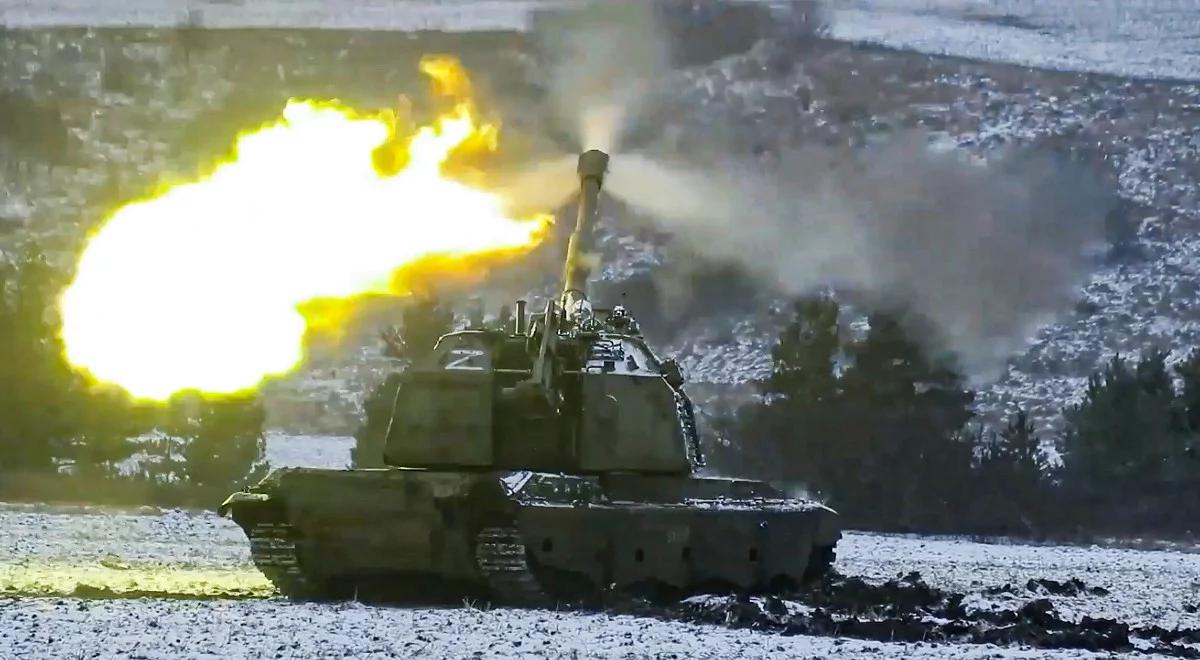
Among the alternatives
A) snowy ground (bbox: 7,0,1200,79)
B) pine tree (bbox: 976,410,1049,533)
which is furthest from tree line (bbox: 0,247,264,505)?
snowy ground (bbox: 7,0,1200,79)

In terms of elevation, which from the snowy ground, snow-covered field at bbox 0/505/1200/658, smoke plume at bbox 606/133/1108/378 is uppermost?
the snowy ground

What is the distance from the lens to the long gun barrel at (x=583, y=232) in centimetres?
2262

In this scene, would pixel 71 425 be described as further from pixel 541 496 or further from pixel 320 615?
pixel 320 615

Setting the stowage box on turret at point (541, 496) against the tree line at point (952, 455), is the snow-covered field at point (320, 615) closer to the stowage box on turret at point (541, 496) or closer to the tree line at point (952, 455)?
the stowage box on turret at point (541, 496)

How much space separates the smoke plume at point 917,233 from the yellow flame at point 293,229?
26.0 feet

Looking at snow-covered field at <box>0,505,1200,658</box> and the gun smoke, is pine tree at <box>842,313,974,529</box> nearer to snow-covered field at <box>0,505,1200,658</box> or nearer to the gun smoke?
the gun smoke

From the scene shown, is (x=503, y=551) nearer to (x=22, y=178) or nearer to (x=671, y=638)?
(x=671, y=638)

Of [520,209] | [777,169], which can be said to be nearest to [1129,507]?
[777,169]

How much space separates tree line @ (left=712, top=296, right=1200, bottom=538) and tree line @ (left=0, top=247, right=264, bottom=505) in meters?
10.5

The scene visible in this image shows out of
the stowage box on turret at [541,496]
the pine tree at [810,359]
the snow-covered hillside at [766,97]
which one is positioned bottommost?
the stowage box on turret at [541,496]

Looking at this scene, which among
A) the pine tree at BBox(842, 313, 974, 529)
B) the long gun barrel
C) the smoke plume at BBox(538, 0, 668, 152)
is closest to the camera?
the long gun barrel

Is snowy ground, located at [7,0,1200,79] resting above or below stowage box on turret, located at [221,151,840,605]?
above

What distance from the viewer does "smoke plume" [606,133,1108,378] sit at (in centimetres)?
3706

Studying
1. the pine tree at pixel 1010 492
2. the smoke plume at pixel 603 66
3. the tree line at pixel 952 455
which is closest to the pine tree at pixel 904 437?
the tree line at pixel 952 455
